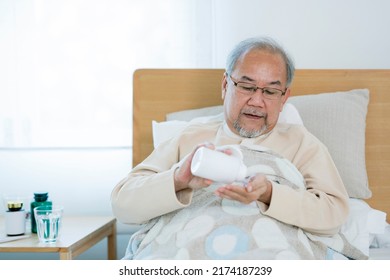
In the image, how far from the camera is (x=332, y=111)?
175 centimetres

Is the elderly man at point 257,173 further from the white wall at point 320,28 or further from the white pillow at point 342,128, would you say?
the white wall at point 320,28

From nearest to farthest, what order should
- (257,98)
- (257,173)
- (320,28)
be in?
(257,173)
(257,98)
(320,28)

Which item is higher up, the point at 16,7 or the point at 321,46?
the point at 16,7

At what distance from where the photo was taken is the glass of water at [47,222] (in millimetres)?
1587

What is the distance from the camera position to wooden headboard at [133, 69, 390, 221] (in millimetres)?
1875

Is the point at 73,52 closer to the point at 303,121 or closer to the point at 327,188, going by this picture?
the point at 303,121

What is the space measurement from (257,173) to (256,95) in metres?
0.23

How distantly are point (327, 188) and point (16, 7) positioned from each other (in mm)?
1500

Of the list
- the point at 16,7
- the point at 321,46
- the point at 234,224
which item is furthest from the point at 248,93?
the point at 16,7

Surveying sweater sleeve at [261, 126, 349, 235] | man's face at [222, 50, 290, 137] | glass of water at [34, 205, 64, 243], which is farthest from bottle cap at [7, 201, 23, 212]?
sweater sleeve at [261, 126, 349, 235]

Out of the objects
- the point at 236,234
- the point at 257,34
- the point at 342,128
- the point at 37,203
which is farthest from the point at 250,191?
the point at 257,34

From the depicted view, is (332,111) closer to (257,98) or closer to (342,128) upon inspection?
(342,128)

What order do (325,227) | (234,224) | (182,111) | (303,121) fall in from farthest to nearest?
(182,111)
(303,121)
(325,227)
(234,224)

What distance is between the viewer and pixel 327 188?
1353 mm
